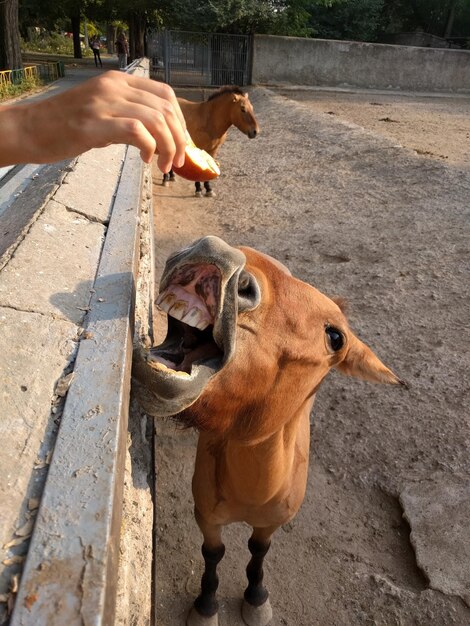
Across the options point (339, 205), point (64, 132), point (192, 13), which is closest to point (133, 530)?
point (64, 132)

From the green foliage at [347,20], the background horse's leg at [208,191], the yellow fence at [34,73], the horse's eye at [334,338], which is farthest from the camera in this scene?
the green foliage at [347,20]

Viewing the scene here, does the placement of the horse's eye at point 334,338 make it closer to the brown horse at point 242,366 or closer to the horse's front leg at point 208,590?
the brown horse at point 242,366

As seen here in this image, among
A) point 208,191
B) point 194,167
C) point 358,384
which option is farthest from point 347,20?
point 194,167

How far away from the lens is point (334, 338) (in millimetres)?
1866

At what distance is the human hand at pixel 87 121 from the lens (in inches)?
43.9

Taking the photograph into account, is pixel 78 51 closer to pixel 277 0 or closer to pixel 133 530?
pixel 277 0

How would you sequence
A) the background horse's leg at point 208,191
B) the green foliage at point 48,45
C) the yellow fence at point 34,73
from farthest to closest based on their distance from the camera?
the green foliage at point 48,45, the yellow fence at point 34,73, the background horse's leg at point 208,191

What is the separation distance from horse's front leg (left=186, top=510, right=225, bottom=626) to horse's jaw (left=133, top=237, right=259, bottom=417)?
1.38 metres

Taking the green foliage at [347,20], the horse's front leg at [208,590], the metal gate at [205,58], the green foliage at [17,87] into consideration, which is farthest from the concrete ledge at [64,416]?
the green foliage at [347,20]

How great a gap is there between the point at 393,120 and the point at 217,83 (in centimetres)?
930

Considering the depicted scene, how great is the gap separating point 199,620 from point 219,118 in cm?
867

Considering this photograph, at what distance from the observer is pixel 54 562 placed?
34.8 inches

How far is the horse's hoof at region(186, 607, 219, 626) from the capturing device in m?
2.55

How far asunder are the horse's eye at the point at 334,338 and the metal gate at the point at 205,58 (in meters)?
20.8
